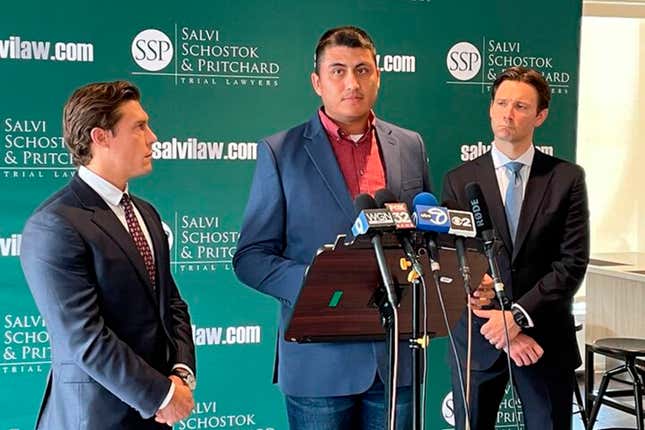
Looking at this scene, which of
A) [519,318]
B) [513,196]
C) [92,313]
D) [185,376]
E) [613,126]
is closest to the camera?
[92,313]

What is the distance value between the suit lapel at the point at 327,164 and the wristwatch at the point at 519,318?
2.48 feet

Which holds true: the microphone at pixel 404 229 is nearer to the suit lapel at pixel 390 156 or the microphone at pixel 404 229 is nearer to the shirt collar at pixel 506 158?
the suit lapel at pixel 390 156

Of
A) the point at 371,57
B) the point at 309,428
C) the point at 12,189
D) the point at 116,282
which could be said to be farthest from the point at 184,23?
the point at 309,428

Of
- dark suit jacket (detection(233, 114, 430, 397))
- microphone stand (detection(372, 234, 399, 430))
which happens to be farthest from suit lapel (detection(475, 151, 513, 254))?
microphone stand (detection(372, 234, 399, 430))

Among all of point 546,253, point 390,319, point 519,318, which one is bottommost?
point 519,318

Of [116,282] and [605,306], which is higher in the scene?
[116,282]

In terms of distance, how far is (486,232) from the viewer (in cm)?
167

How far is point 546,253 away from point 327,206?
89 cm

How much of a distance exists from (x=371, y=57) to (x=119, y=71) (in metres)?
1.45

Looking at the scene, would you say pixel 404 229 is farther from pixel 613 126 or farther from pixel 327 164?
pixel 613 126

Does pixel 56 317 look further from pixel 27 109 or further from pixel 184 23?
pixel 184 23

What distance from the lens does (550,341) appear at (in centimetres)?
259

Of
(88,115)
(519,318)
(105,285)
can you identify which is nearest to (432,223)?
(105,285)

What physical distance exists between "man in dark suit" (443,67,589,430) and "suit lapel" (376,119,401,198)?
390 millimetres
